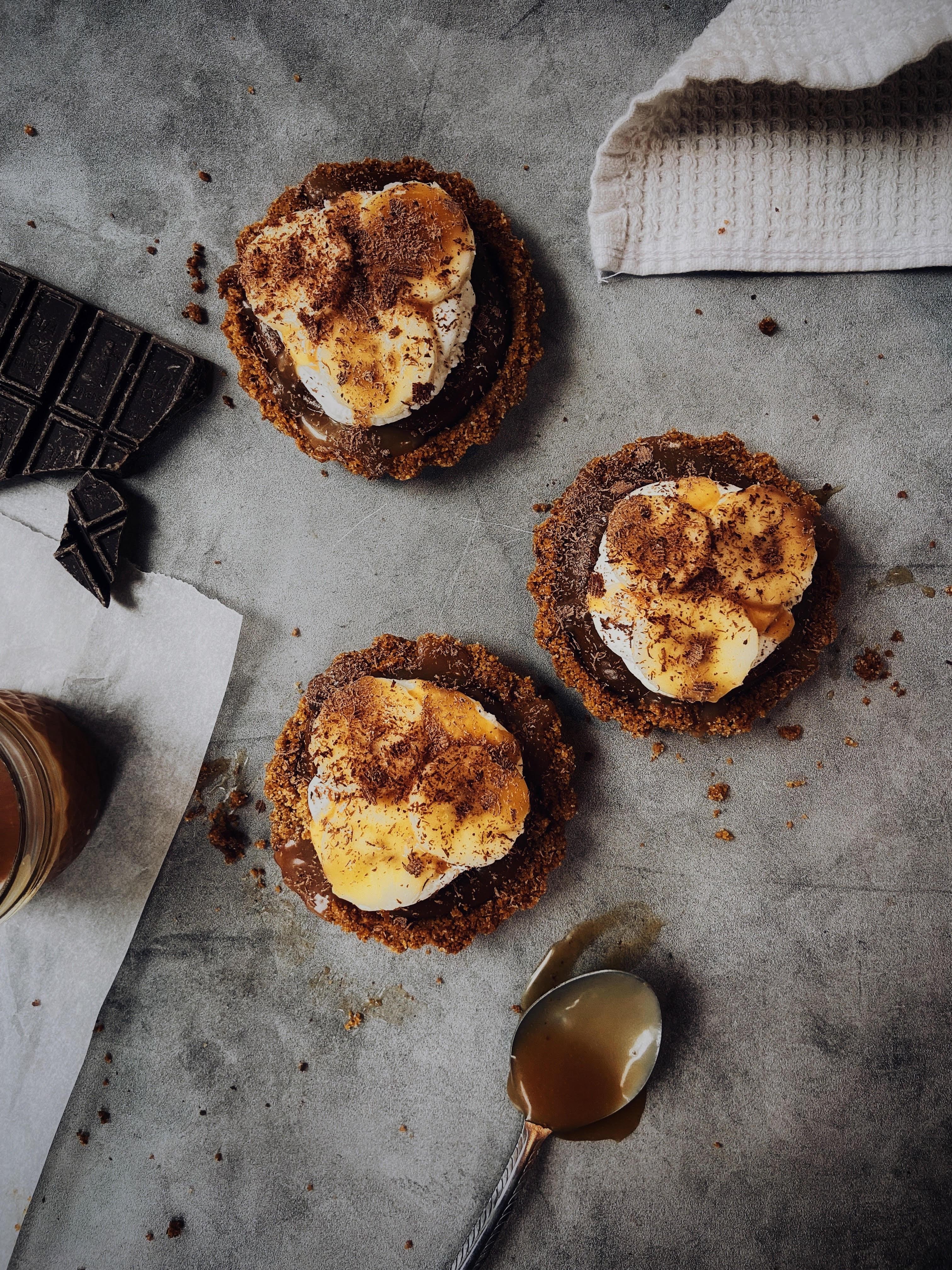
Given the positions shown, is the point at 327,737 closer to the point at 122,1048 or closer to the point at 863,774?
the point at 122,1048

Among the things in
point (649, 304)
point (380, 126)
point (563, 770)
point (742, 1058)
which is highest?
point (380, 126)

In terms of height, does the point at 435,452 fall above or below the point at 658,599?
above

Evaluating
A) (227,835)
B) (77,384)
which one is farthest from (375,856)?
→ (77,384)

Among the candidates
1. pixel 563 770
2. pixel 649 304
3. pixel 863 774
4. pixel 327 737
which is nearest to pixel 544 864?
pixel 563 770

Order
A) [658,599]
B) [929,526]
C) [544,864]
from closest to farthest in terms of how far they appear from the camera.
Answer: [658,599]
[544,864]
[929,526]

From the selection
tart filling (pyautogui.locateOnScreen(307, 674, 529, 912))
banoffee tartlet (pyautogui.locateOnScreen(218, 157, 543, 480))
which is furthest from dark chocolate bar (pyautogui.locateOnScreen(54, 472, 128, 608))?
tart filling (pyautogui.locateOnScreen(307, 674, 529, 912))

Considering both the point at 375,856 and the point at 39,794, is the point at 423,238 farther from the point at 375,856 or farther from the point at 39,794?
the point at 39,794

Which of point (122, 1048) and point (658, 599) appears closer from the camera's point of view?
point (658, 599)
